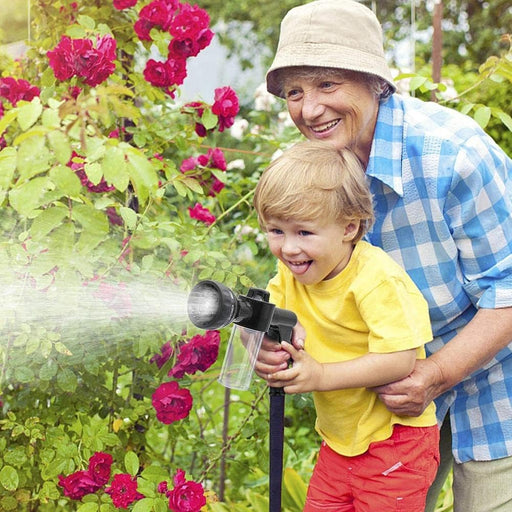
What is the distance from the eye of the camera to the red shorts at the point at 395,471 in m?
1.89

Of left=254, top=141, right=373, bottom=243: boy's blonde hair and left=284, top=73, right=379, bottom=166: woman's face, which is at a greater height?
left=284, top=73, right=379, bottom=166: woman's face

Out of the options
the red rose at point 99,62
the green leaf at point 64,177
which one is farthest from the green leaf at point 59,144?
the red rose at point 99,62

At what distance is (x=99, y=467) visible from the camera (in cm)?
209

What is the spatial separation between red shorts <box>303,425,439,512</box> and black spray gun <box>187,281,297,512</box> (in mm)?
231

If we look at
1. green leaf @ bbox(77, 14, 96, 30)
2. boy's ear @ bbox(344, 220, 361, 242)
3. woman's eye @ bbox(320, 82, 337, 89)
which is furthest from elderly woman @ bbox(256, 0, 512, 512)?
green leaf @ bbox(77, 14, 96, 30)

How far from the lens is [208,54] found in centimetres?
1195

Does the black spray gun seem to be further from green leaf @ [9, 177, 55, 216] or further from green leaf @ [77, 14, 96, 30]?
green leaf @ [77, 14, 96, 30]

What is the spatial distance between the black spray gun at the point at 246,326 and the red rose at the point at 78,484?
519 mm

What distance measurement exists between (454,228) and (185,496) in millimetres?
941

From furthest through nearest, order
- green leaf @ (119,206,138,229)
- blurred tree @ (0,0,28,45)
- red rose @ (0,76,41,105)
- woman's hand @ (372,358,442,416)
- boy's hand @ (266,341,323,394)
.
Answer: blurred tree @ (0,0,28,45) → red rose @ (0,76,41,105) → green leaf @ (119,206,138,229) → woman's hand @ (372,358,442,416) → boy's hand @ (266,341,323,394)

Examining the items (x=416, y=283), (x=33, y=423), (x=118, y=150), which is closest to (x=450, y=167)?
(x=416, y=283)

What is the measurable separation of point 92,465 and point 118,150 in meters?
1.01

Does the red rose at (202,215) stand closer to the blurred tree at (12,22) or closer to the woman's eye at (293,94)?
the woman's eye at (293,94)

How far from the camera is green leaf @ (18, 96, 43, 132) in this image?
134 cm
